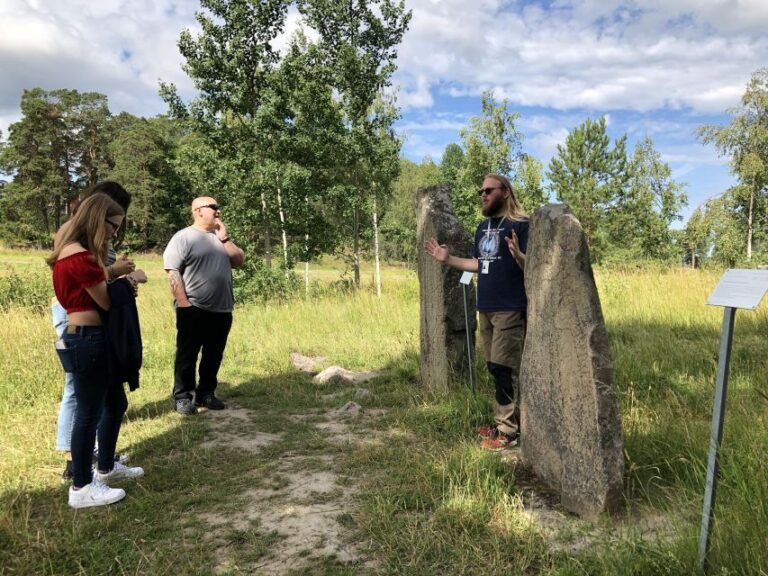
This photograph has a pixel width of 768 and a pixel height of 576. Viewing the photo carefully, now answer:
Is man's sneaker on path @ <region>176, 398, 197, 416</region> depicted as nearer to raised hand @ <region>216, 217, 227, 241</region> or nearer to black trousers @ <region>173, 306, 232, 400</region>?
black trousers @ <region>173, 306, 232, 400</region>

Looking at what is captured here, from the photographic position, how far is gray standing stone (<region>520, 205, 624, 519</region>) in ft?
9.14

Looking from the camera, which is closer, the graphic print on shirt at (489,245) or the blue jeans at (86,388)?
the blue jeans at (86,388)

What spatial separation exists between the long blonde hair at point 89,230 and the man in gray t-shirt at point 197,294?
1796 millimetres

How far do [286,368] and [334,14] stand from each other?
1138 cm

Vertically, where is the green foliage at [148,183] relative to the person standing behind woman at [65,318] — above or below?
above

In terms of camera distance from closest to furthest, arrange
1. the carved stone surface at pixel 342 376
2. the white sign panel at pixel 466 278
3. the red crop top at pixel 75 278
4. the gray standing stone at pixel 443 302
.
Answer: the red crop top at pixel 75 278 < the white sign panel at pixel 466 278 < the gray standing stone at pixel 443 302 < the carved stone surface at pixel 342 376

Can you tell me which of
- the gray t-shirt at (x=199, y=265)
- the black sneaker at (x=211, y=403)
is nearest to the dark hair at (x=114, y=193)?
the gray t-shirt at (x=199, y=265)

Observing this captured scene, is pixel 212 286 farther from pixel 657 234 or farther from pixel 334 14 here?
pixel 657 234

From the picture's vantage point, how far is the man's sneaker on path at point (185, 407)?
5.00 meters

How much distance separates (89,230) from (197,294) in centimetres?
201

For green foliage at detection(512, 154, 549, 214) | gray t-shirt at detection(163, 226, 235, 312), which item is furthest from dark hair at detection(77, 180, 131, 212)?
green foliage at detection(512, 154, 549, 214)

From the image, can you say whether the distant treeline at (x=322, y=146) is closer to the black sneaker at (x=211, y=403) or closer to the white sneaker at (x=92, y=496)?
the black sneaker at (x=211, y=403)

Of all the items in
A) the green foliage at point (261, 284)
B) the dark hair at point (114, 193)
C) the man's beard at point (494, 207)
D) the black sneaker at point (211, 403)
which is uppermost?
the dark hair at point (114, 193)

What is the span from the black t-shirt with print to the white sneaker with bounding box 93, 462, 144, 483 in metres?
2.89
